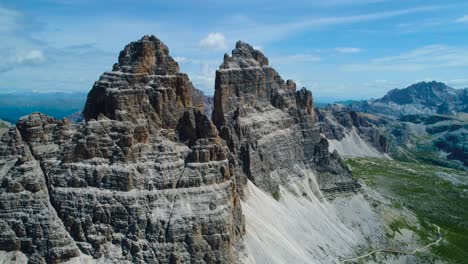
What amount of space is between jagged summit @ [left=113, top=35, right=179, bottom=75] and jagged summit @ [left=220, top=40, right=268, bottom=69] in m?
49.7

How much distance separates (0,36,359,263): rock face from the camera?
93750 mm

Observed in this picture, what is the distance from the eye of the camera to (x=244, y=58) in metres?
178

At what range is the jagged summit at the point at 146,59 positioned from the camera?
114606 millimetres

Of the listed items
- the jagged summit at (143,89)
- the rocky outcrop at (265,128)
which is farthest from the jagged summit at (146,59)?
the rocky outcrop at (265,128)

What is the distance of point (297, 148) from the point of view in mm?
188500

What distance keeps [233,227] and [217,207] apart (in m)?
8.91

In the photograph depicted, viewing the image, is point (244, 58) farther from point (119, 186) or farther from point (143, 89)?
point (119, 186)

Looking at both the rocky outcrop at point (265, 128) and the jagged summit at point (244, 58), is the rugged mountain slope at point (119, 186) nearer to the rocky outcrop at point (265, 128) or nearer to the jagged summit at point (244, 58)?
the rocky outcrop at point (265, 128)

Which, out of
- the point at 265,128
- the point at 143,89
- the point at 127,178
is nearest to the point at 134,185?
the point at 127,178

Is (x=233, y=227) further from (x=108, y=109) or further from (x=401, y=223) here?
(x=401, y=223)

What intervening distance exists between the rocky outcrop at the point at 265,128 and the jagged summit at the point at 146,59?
35846 millimetres

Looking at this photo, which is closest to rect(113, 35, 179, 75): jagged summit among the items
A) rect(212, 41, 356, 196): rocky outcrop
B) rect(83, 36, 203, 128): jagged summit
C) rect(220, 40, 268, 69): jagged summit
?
rect(83, 36, 203, 128): jagged summit

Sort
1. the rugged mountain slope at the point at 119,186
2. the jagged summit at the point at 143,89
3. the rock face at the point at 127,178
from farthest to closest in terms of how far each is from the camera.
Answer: the jagged summit at the point at 143,89 < the rock face at the point at 127,178 < the rugged mountain slope at the point at 119,186

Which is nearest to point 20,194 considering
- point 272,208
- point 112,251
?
point 112,251
